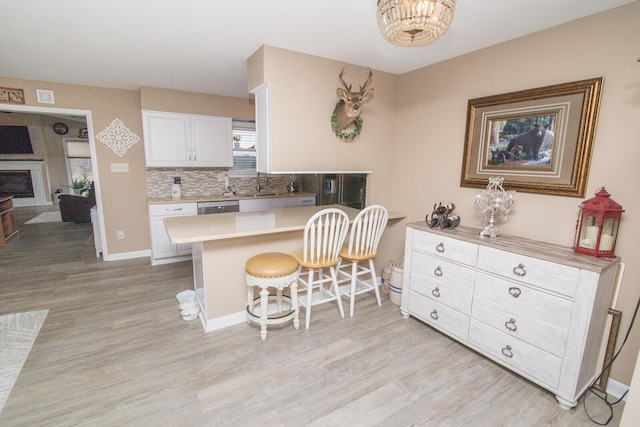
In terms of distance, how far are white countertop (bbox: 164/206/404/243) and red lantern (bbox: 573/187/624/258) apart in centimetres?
158

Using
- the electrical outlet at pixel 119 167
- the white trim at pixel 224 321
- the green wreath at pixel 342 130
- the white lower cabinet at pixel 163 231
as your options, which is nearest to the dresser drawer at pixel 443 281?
the green wreath at pixel 342 130

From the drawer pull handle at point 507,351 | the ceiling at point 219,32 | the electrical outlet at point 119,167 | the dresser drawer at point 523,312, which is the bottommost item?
the drawer pull handle at point 507,351

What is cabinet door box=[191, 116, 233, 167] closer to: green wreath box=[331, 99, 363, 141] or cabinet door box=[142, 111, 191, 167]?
cabinet door box=[142, 111, 191, 167]

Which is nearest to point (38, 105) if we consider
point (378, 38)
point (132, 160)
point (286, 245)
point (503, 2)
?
point (132, 160)

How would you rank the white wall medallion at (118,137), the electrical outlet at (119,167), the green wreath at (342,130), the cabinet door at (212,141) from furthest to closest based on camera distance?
the cabinet door at (212,141) < the electrical outlet at (119,167) < the white wall medallion at (118,137) < the green wreath at (342,130)

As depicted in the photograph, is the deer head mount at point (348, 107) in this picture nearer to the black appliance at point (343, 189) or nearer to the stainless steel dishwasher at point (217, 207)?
the black appliance at point (343, 189)

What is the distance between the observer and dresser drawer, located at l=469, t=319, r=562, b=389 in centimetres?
181

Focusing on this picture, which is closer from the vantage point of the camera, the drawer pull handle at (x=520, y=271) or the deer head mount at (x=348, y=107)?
the drawer pull handle at (x=520, y=271)

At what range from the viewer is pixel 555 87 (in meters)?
2.03

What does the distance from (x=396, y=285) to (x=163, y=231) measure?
10.4ft

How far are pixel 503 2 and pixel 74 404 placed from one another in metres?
3.54

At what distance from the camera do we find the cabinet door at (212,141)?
429cm

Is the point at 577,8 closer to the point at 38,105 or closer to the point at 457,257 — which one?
the point at 457,257

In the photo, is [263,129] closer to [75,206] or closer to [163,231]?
[163,231]
